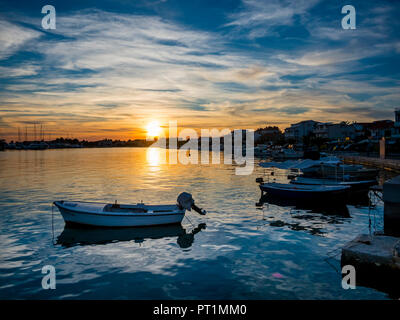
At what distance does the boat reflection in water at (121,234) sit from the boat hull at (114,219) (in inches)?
13.7

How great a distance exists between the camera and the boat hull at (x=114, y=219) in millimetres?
19969

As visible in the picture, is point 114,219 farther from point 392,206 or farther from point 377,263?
point 392,206

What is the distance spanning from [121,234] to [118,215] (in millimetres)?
1197

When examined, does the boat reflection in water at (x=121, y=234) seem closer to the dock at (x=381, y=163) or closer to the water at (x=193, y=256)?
the water at (x=193, y=256)

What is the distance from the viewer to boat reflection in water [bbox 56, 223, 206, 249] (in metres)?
18.1

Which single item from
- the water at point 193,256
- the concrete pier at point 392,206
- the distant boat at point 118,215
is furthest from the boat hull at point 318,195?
the distant boat at point 118,215

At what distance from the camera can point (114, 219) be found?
65.7ft

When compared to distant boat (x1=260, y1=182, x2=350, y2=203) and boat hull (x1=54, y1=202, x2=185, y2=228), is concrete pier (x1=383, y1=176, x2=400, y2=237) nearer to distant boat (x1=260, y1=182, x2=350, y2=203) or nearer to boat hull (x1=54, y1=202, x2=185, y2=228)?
boat hull (x1=54, y1=202, x2=185, y2=228)

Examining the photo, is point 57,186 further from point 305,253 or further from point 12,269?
point 305,253

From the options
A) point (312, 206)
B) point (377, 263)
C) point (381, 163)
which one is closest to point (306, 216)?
point (312, 206)

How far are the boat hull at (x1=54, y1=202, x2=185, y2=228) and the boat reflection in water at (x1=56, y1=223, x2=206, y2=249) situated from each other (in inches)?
13.7

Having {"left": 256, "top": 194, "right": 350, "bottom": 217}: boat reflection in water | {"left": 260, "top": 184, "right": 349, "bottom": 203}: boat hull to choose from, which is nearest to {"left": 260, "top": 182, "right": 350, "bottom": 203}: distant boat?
{"left": 260, "top": 184, "right": 349, "bottom": 203}: boat hull
